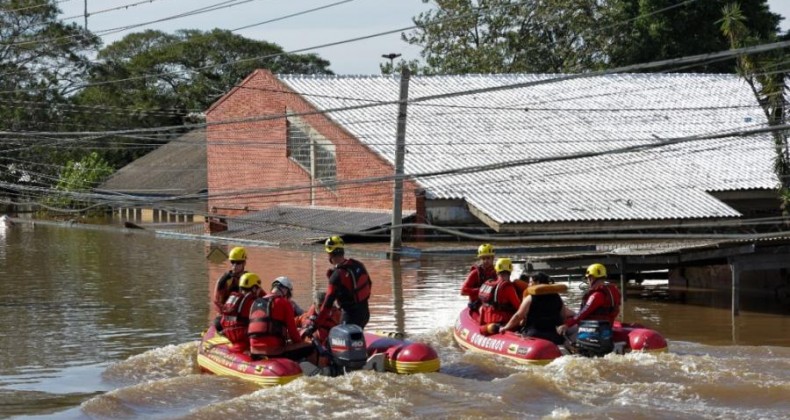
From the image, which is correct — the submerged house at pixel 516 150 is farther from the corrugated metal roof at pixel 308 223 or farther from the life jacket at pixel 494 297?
the life jacket at pixel 494 297

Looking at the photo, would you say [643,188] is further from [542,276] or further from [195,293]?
[542,276]

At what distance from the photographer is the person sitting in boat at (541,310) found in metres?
18.3

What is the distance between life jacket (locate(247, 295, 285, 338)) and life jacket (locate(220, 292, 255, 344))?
20.9 inches

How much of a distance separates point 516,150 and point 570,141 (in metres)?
1.89

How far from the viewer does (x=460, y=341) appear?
20.0m

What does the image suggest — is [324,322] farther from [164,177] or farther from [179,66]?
[179,66]

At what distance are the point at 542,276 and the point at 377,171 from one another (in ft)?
61.0

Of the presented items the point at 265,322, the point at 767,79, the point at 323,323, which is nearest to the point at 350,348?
the point at 323,323

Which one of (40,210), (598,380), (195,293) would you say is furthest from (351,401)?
(40,210)

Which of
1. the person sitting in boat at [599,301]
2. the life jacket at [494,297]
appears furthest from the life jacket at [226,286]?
the person sitting in boat at [599,301]

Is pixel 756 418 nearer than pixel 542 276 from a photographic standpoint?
Yes

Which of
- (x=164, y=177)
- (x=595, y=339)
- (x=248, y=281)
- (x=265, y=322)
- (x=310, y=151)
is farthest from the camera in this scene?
(x=164, y=177)

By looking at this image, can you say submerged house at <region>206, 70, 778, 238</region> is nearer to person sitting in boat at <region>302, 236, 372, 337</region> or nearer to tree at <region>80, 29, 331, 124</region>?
person sitting in boat at <region>302, 236, 372, 337</region>

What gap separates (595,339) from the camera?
18.0m
